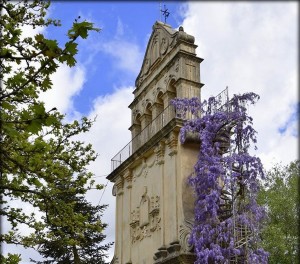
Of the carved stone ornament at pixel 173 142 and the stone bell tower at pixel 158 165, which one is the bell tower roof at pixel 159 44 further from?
the carved stone ornament at pixel 173 142

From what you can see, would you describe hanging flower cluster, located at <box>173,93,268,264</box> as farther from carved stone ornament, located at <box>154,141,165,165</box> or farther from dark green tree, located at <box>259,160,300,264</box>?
dark green tree, located at <box>259,160,300,264</box>

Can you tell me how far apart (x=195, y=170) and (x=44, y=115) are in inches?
580

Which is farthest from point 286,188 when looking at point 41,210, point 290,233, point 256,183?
point 41,210

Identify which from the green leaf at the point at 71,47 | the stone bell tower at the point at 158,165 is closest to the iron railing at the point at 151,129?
the stone bell tower at the point at 158,165

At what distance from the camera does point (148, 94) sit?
27766 mm

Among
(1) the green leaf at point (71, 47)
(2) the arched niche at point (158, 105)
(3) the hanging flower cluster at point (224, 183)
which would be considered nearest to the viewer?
(1) the green leaf at point (71, 47)

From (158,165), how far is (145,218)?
96.0 inches

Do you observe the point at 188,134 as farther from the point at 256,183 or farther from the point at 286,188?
the point at 286,188

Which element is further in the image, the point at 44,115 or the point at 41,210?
the point at 41,210

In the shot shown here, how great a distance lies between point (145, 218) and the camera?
2500 centimetres

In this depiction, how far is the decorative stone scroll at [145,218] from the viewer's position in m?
24.1

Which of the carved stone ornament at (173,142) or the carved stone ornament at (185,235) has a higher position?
the carved stone ornament at (173,142)

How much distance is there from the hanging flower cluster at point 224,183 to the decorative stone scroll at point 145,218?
287 centimetres

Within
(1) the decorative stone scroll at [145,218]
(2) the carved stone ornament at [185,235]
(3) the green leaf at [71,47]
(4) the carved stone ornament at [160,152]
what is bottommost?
(3) the green leaf at [71,47]
